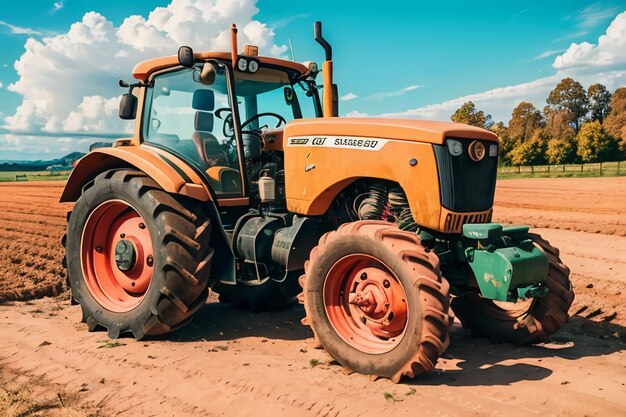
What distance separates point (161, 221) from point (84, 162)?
146cm

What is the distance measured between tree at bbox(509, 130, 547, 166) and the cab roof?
4873 centimetres

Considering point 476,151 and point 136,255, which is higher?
point 476,151

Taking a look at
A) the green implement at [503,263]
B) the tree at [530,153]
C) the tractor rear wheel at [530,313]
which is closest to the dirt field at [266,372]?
the tractor rear wheel at [530,313]

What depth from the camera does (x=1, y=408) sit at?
3549mm

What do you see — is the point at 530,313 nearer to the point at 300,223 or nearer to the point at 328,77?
the point at 300,223

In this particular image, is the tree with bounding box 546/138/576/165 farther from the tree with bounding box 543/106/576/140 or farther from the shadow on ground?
the shadow on ground

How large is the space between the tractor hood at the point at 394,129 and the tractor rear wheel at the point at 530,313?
1121 mm

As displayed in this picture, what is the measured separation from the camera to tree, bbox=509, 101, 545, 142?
72188mm

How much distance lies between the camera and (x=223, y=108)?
528cm

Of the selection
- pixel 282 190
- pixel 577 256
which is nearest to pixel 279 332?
pixel 282 190

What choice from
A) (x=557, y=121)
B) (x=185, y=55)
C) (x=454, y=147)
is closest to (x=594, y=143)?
(x=557, y=121)

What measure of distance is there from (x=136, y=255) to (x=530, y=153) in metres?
51.4

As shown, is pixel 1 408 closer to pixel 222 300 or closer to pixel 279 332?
pixel 279 332

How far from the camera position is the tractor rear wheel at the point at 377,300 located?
11.6 feet
